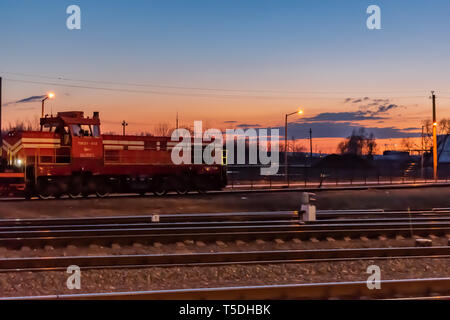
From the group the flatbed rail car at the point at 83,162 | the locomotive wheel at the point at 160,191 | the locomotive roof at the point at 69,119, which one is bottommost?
the locomotive wheel at the point at 160,191

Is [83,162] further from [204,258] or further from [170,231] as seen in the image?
[204,258]

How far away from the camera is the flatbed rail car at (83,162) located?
78.1 feet

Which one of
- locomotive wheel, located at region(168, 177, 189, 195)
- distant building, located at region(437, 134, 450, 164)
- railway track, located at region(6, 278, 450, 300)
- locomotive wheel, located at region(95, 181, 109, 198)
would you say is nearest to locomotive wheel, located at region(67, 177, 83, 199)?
locomotive wheel, located at region(95, 181, 109, 198)

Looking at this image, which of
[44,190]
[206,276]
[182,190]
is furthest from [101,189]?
[206,276]

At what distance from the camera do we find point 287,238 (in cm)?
1298

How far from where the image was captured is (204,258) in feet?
32.8

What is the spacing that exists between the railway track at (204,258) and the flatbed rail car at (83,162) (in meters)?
15.0

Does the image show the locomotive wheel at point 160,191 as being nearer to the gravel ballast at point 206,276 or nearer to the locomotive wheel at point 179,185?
the locomotive wheel at point 179,185

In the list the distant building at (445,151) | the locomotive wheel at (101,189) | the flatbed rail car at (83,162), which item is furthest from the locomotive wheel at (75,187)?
the distant building at (445,151)

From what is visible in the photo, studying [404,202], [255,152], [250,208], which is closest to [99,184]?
[250,208]

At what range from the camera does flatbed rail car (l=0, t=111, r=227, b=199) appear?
23.8 meters

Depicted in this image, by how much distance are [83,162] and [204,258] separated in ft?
54.7
